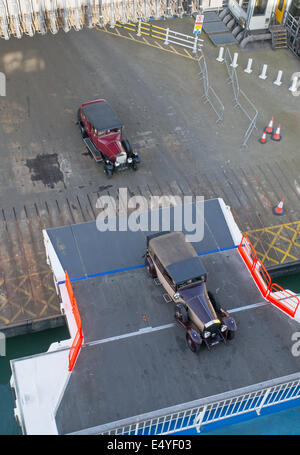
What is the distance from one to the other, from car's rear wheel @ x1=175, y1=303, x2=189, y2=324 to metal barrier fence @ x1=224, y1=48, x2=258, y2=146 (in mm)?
10572

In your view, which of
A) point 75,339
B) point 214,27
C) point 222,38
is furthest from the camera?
point 214,27

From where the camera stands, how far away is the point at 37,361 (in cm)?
1188

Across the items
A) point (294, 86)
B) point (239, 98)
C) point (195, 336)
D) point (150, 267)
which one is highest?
point (195, 336)

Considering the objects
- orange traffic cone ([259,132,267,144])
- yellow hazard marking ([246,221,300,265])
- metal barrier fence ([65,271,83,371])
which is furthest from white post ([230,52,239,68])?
metal barrier fence ([65,271,83,371])

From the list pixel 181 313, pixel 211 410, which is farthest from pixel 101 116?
pixel 211 410

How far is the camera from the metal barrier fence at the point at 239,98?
71.9 feet

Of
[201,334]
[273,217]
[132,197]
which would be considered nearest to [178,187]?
[132,197]

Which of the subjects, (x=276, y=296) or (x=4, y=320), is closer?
(x=276, y=296)

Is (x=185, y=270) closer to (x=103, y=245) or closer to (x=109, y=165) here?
(x=103, y=245)

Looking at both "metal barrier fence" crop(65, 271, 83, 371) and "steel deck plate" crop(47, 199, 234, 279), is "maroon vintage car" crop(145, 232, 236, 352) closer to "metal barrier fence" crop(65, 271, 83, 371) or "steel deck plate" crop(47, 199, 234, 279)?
"steel deck plate" crop(47, 199, 234, 279)

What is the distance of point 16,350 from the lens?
50.5ft

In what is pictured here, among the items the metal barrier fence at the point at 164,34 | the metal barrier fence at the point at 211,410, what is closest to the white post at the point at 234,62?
the metal barrier fence at the point at 164,34

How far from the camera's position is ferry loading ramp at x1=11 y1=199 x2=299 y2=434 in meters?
11.4

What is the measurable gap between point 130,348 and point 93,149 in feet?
31.9
